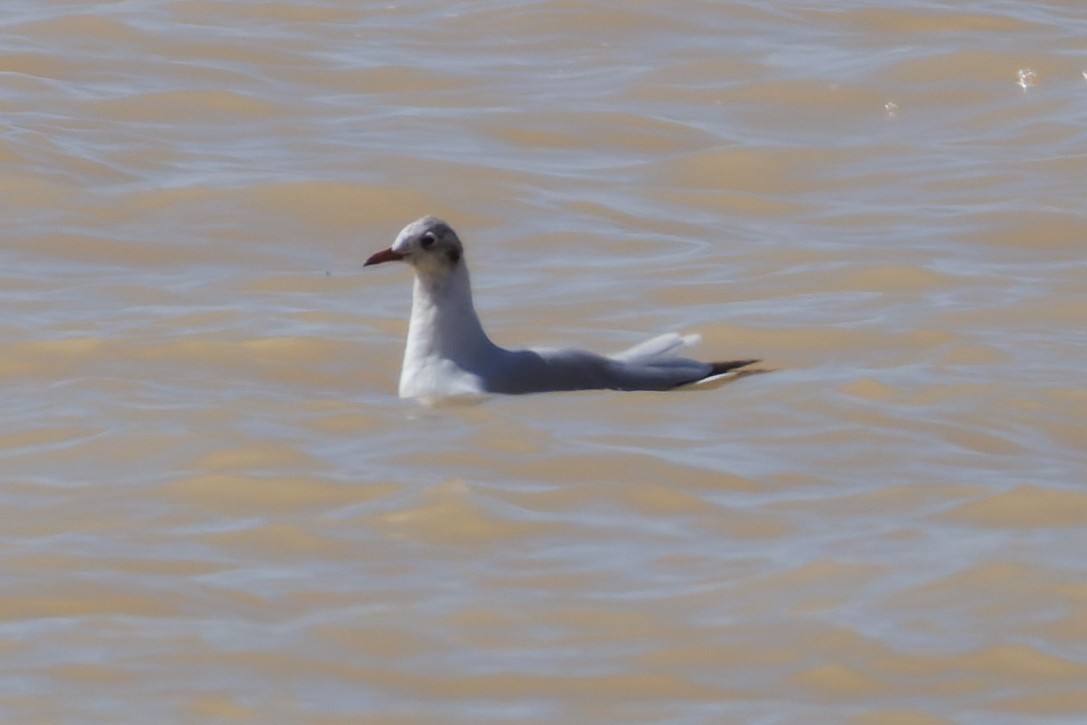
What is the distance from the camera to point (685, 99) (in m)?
16.0

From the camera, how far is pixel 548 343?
1055cm

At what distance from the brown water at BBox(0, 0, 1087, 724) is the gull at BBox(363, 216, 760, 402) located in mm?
139

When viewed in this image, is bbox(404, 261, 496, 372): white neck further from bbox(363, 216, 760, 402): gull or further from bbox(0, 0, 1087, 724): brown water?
bbox(0, 0, 1087, 724): brown water

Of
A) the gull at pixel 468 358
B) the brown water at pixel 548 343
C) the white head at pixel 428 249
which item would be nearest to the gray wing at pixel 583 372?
the gull at pixel 468 358

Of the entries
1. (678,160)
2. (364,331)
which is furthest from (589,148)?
(364,331)

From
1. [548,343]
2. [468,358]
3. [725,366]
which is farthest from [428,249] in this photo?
[725,366]

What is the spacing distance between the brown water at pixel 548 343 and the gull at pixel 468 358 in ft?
0.45

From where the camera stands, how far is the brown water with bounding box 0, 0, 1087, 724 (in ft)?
20.7

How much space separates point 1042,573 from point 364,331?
4.37 metres

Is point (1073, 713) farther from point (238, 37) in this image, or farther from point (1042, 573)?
point (238, 37)

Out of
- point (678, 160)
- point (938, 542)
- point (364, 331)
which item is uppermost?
point (678, 160)

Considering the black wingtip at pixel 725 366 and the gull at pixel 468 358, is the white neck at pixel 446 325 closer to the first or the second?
the gull at pixel 468 358

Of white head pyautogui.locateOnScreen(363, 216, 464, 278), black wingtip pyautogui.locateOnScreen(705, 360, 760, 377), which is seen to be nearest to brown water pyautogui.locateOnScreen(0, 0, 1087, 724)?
black wingtip pyautogui.locateOnScreen(705, 360, 760, 377)

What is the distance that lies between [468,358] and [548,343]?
119cm
